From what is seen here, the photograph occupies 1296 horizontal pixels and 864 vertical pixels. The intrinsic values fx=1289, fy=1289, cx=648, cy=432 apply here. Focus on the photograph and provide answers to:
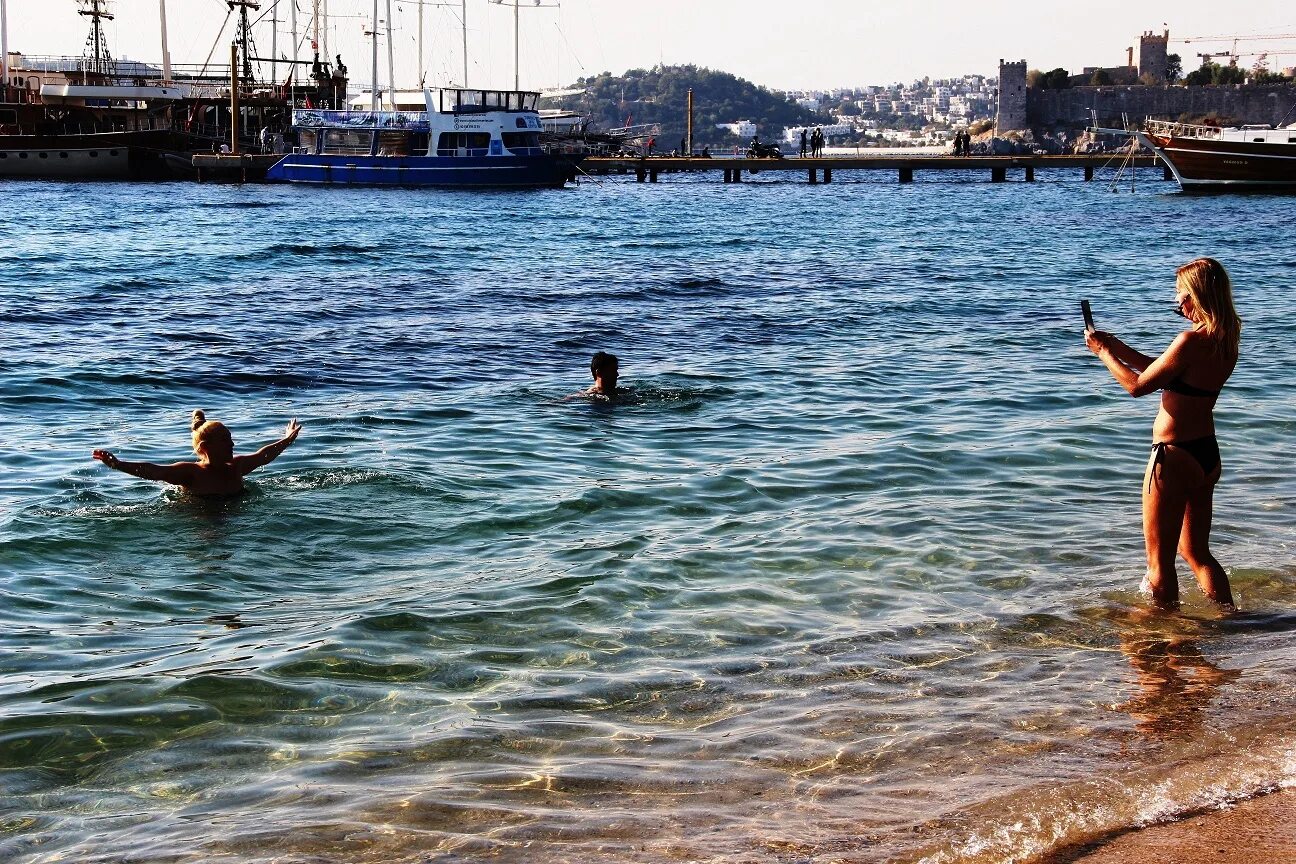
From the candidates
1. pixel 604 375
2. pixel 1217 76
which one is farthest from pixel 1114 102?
pixel 604 375

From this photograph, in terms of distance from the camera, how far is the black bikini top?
5.80 m

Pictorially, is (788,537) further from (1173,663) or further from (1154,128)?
(1154,128)

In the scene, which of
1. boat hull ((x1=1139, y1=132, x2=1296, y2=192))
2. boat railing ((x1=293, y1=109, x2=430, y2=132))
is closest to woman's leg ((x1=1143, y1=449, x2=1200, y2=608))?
boat hull ((x1=1139, y1=132, x2=1296, y2=192))

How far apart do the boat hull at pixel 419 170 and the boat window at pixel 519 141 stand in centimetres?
68

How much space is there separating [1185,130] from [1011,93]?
319 feet

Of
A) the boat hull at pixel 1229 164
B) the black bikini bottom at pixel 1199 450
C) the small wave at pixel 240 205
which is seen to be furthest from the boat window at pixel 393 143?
the black bikini bottom at pixel 1199 450

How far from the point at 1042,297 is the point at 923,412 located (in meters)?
10.4

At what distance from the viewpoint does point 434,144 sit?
205ft

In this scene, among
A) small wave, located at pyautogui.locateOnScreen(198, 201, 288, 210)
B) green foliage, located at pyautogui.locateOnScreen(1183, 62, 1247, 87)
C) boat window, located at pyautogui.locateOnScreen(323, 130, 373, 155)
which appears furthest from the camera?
green foliage, located at pyautogui.locateOnScreen(1183, 62, 1247, 87)

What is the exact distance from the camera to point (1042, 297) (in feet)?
70.0

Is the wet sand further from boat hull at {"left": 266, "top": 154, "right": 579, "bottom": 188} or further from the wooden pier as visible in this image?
the wooden pier

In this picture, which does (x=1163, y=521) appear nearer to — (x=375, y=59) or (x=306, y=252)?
(x=306, y=252)

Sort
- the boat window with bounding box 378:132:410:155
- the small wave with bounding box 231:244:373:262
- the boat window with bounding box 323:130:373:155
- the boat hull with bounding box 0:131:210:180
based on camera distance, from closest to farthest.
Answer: the small wave with bounding box 231:244:373:262, the boat window with bounding box 378:132:410:155, the boat window with bounding box 323:130:373:155, the boat hull with bounding box 0:131:210:180

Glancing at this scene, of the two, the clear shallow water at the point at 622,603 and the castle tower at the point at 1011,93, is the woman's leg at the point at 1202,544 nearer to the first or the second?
the clear shallow water at the point at 622,603
